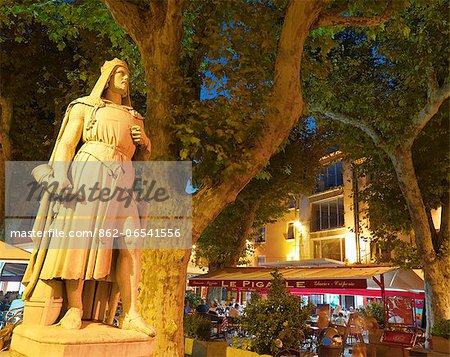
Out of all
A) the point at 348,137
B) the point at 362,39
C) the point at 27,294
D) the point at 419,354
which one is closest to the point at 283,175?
the point at 348,137

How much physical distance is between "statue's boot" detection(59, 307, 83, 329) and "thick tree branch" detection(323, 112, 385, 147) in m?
11.9

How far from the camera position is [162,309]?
6492 mm

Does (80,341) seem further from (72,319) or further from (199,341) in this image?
(199,341)

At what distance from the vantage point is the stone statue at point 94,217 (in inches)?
126

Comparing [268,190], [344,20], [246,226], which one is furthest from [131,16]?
[246,226]

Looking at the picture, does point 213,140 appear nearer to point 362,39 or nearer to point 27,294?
point 27,294

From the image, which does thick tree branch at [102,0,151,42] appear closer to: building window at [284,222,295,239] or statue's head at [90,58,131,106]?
statue's head at [90,58,131,106]

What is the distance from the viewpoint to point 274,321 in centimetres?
837

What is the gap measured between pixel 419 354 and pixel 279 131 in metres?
8.69

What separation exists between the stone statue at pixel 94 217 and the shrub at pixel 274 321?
17.5 ft

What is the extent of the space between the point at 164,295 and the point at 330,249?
2564 cm

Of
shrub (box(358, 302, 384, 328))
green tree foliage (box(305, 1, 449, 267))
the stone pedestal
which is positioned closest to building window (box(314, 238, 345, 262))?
shrub (box(358, 302, 384, 328))

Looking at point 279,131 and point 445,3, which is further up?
point 445,3

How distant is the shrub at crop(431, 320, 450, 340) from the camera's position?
37.2 ft
